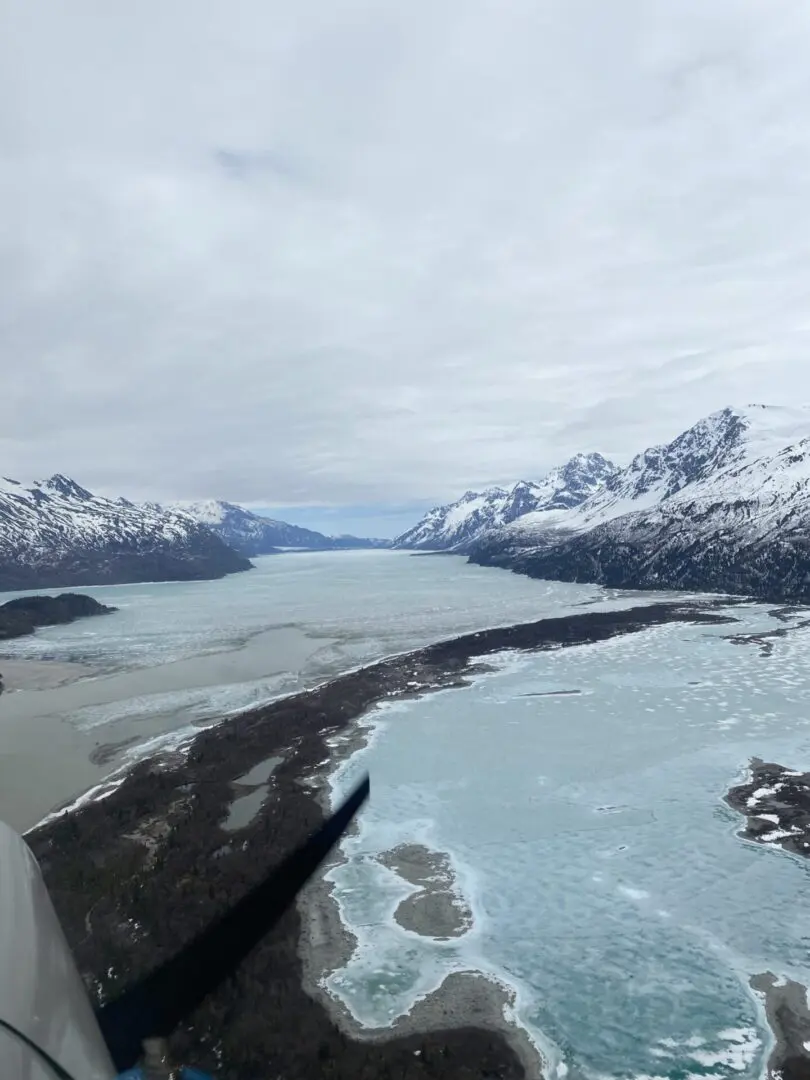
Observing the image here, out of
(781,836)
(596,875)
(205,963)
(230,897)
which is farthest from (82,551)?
(205,963)

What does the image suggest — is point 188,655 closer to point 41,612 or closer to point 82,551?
point 41,612

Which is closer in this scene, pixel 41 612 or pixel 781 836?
pixel 781 836

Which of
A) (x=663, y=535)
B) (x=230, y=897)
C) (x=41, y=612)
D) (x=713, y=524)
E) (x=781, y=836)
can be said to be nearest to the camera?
(x=230, y=897)

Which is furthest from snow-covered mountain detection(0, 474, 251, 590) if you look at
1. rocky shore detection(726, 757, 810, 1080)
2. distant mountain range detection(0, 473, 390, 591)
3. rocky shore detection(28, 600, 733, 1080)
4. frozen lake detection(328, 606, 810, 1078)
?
rocky shore detection(726, 757, 810, 1080)

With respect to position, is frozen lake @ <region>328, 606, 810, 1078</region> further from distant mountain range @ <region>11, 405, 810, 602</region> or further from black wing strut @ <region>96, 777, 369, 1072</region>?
distant mountain range @ <region>11, 405, 810, 602</region>

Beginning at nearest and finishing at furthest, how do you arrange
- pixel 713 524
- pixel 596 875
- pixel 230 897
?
pixel 230 897 → pixel 596 875 → pixel 713 524
